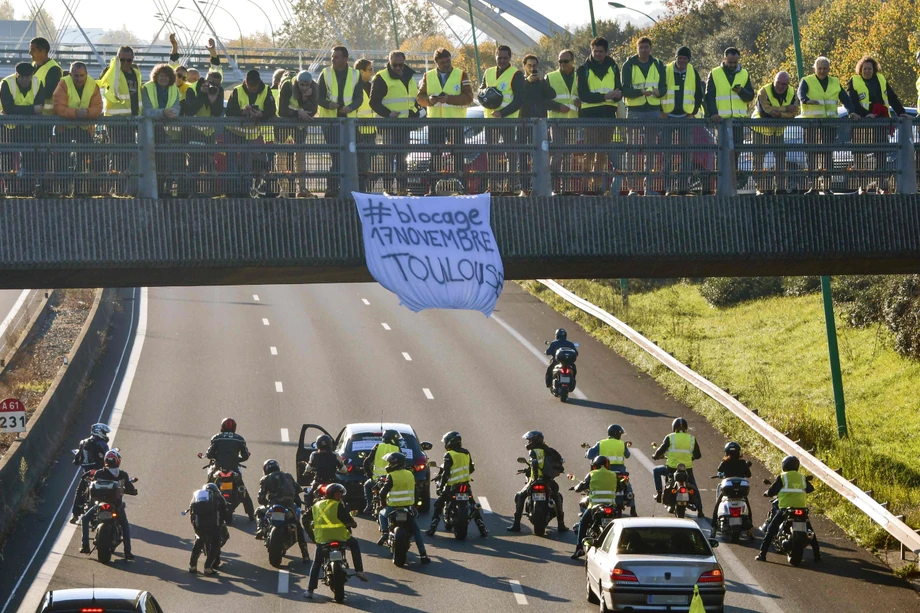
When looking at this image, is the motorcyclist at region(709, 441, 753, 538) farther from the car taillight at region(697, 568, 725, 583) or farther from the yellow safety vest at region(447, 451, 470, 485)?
the car taillight at region(697, 568, 725, 583)

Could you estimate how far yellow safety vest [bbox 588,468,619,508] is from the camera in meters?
19.4

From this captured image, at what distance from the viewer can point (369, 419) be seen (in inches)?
1141

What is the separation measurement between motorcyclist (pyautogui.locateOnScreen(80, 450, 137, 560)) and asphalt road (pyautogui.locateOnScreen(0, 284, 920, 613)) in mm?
362

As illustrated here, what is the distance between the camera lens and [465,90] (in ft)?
60.8

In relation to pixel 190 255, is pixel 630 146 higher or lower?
higher

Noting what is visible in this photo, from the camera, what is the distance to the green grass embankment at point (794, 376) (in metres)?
24.6

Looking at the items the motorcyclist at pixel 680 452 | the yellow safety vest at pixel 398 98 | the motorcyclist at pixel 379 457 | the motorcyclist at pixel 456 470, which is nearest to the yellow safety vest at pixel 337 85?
the yellow safety vest at pixel 398 98

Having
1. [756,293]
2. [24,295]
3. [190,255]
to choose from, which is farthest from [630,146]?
[24,295]

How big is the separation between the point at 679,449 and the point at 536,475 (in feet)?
7.56

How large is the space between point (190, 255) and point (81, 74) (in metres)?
2.55

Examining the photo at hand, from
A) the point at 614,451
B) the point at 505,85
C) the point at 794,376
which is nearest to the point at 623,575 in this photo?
the point at 614,451

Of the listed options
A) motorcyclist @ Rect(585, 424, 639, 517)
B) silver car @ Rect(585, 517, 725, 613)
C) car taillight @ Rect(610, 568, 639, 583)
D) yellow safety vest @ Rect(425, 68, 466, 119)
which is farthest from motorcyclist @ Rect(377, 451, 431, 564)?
yellow safety vest @ Rect(425, 68, 466, 119)

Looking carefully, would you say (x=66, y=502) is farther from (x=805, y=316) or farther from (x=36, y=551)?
(x=805, y=316)

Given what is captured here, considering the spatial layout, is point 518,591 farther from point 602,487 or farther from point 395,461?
point 395,461
